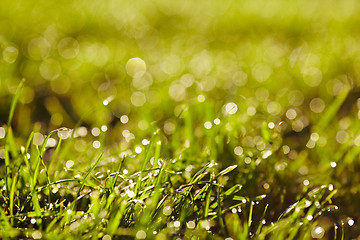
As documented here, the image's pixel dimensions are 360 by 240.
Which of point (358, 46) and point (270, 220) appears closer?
point (270, 220)

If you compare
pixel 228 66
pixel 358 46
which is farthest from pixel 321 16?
pixel 228 66

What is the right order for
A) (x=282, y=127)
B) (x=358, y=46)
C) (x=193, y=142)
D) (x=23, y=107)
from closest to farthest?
(x=193, y=142)
(x=282, y=127)
(x=23, y=107)
(x=358, y=46)

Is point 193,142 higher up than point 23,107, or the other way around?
point 193,142

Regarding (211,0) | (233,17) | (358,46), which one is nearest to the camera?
(358,46)

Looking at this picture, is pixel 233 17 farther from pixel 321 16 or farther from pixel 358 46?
pixel 358 46

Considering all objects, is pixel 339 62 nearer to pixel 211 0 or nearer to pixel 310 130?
pixel 310 130

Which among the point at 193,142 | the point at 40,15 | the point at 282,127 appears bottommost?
the point at 40,15
